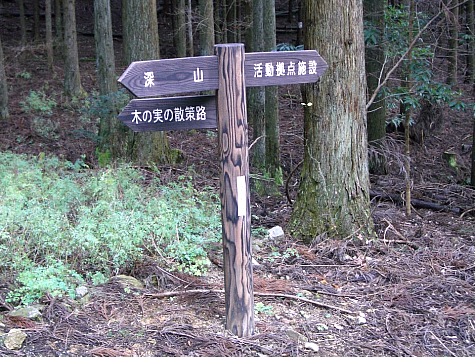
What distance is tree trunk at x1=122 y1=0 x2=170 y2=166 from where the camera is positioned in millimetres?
9469

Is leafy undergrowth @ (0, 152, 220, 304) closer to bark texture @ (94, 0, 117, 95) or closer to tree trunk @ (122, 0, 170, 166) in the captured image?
tree trunk @ (122, 0, 170, 166)

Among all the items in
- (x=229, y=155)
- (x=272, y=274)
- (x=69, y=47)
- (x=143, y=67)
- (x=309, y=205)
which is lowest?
(x=272, y=274)

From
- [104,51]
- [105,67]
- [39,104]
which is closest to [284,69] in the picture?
[105,67]

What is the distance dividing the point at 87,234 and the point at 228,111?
209 cm

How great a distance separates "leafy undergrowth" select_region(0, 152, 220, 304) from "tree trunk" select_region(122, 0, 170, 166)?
9.09 ft

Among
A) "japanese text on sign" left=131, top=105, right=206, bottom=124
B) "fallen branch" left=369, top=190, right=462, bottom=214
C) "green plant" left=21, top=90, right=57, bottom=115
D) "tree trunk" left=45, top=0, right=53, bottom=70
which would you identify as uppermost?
"tree trunk" left=45, top=0, right=53, bottom=70

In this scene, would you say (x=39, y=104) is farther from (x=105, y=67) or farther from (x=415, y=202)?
(x=415, y=202)

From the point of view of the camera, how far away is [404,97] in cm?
805

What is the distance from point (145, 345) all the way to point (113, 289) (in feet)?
3.03

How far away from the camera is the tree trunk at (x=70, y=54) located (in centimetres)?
1513

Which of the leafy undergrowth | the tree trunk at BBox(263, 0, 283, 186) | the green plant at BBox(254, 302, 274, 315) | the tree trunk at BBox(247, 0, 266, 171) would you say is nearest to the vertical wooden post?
the green plant at BBox(254, 302, 274, 315)

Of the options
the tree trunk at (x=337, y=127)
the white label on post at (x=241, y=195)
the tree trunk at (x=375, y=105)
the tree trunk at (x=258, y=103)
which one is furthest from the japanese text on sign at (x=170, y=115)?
the tree trunk at (x=375, y=105)

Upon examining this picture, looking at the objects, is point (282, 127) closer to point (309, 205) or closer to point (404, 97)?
point (404, 97)

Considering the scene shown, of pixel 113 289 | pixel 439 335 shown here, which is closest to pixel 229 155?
pixel 113 289
